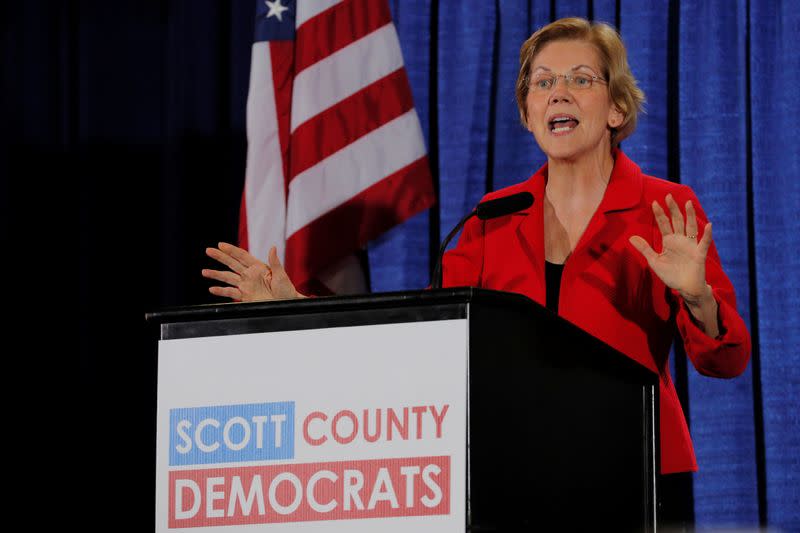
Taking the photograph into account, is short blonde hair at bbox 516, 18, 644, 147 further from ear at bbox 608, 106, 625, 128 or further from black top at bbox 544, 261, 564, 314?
black top at bbox 544, 261, 564, 314

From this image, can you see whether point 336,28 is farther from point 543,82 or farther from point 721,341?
point 721,341

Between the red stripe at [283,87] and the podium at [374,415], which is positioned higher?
the red stripe at [283,87]

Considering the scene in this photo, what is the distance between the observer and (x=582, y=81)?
8.18 ft

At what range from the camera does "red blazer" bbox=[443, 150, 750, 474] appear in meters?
2.19

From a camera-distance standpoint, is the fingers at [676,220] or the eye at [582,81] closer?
the fingers at [676,220]

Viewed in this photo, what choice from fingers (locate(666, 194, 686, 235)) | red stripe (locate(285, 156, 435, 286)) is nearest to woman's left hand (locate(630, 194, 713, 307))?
fingers (locate(666, 194, 686, 235))

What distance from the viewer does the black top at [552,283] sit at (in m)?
2.25

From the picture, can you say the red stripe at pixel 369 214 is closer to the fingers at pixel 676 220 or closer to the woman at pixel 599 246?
the woman at pixel 599 246

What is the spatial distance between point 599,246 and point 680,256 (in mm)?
360

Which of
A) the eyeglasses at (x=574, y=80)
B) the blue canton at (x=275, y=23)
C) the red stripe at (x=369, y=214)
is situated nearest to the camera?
the eyeglasses at (x=574, y=80)

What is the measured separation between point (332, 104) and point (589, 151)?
135 centimetres

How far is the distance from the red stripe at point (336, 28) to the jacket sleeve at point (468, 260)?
143cm

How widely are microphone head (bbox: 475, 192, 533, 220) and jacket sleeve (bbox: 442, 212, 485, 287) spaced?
468 millimetres

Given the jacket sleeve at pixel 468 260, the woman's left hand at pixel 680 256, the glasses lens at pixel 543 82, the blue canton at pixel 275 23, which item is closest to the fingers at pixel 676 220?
the woman's left hand at pixel 680 256
